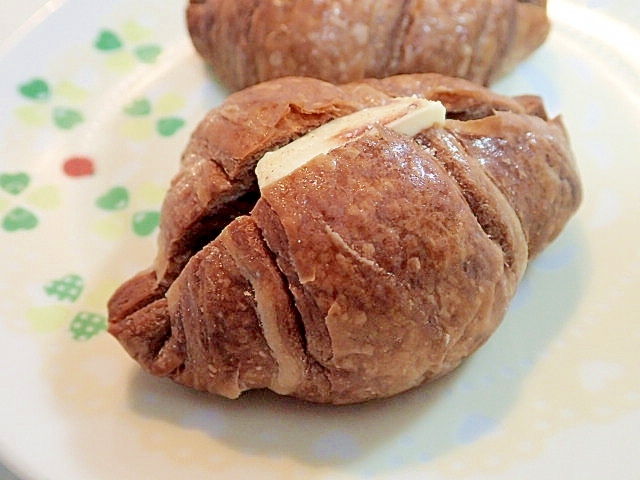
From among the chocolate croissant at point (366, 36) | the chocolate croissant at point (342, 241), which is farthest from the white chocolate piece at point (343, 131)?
the chocolate croissant at point (366, 36)

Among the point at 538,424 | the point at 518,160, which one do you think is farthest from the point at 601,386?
the point at 518,160

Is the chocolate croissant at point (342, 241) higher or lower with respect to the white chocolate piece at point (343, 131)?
lower

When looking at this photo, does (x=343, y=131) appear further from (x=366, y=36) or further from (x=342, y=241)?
(x=366, y=36)

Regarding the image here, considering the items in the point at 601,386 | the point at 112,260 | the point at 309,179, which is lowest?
the point at 601,386

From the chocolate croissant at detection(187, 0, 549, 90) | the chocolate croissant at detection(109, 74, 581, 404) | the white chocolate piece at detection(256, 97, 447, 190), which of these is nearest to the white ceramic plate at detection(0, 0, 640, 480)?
the chocolate croissant at detection(109, 74, 581, 404)

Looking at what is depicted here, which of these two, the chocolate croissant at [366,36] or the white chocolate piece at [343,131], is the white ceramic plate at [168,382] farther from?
the white chocolate piece at [343,131]

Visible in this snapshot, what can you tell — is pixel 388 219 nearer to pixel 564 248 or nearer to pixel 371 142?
pixel 371 142

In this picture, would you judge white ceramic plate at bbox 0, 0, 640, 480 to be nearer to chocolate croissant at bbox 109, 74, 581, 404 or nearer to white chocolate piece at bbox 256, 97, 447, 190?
chocolate croissant at bbox 109, 74, 581, 404

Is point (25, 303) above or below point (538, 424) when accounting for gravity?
above
